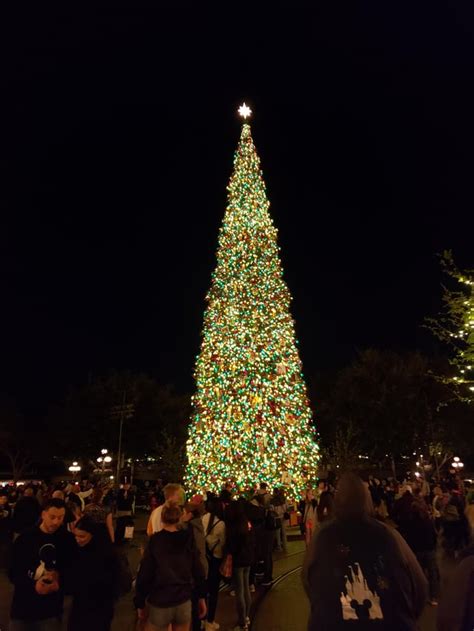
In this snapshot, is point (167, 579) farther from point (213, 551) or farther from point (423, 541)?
point (423, 541)

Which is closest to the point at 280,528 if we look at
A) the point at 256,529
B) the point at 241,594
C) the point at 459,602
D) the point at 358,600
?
the point at 256,529

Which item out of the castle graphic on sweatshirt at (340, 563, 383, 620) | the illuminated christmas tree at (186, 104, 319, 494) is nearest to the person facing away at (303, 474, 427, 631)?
the castle graphic on sweatshirt at (340, 563, 383, 620)

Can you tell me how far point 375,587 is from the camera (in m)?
2.74

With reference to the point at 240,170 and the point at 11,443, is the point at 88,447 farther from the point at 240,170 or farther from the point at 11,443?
the point at 240,170

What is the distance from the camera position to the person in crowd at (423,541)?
7.50 m

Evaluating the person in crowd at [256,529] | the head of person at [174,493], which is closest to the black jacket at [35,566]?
the head of person at [174,493]

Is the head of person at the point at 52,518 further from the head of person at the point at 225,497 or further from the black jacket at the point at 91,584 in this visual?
the head of person at the point at 225,497

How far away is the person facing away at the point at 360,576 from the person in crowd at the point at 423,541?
5.27 m

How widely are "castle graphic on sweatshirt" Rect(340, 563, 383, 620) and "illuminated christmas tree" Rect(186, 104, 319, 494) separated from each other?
15.1 m

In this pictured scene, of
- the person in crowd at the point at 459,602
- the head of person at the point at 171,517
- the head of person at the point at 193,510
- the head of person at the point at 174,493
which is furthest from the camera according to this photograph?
the head of person at the point at 193,510

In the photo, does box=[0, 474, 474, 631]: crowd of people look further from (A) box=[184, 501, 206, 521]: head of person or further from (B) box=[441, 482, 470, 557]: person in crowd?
(B) box=[441, 482, 470, 557]: person in crowd

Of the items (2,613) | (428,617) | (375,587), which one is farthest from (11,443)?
(375,587)

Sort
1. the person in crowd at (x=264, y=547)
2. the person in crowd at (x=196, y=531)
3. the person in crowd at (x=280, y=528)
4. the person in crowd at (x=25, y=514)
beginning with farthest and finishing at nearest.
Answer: the person in crowd at (x=280, y=528)
the person in crowd at (x=25, y=514)
the person in crowd at (x=264, y=547)
the person in crowd at (x=196, y=531)

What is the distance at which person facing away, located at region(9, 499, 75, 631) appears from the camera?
3.84 metres
